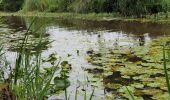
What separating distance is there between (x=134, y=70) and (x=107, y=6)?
1085 centimetres

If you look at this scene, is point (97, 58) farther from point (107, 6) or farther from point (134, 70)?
point (107, 6)

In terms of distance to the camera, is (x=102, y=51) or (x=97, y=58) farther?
(x=102, y=51)

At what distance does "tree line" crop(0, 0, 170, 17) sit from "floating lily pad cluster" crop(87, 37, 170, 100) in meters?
5.43

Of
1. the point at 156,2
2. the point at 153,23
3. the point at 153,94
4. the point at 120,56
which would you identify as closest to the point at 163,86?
the point at 153,94

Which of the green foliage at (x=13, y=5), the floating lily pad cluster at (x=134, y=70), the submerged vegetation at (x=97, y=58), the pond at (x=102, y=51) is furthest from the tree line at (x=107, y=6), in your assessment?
the floating lily pad cluster at (x=134, y=70)

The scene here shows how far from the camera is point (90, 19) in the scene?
15.5m

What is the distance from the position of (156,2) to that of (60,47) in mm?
7148

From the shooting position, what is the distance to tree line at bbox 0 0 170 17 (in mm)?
14469

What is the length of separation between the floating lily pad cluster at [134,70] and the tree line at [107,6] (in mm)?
5428

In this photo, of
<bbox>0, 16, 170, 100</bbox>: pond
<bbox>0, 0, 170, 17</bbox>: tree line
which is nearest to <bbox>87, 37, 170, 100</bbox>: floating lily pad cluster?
<bbox>0, 16, 170, 100</bbox>: pond

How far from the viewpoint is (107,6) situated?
54.1 feet

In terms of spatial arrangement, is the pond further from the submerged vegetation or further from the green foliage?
the green foliage

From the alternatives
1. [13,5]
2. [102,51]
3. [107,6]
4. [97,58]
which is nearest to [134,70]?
[97,58]

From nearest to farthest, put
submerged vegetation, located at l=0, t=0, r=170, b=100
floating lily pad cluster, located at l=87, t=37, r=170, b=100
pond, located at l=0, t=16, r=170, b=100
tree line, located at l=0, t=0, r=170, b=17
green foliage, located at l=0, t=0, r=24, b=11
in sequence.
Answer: submerged vegetation, located at l=0, t=0, r=170, b=100
floating lily pad cluster, located at l=87, t=37, r=170, b=100
pond, located at l=0, t=16, r=170, b=100
tree line, located at l=0, t=0, r=170, b=17
green foliage, located at l=0, t=0, r=24, b=11
